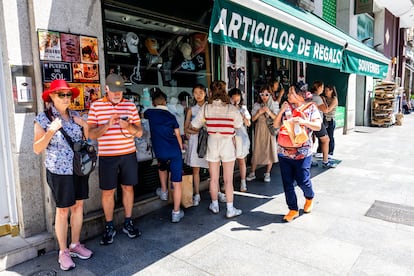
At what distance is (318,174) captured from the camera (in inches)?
233

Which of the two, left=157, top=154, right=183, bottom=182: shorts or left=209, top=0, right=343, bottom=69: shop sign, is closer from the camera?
left=209, top=0, right=343, bottom=69: shop sign

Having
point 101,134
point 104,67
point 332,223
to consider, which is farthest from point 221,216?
point 104,67

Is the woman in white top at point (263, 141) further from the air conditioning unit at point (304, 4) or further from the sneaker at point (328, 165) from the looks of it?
the air conditioning unit at point (304, 4)

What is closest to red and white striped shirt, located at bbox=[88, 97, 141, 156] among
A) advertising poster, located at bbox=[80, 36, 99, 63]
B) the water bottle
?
advertising poster, located at bbox=[80, 36, 99, 63]

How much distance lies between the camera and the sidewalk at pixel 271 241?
2787mm

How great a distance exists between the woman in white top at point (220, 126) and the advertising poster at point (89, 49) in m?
1.39

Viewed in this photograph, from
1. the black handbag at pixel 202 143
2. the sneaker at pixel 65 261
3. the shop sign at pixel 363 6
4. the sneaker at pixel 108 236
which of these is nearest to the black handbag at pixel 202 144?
the black handbag at pixel 202 143

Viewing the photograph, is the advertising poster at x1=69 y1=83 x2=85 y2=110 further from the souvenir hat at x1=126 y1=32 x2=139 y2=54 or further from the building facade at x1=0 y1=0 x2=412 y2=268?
the souvenir hat at x1=126 y1=32 x2=139 y2=54

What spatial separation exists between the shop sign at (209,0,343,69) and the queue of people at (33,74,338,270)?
1.97 ft

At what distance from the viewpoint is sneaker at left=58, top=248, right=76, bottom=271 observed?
9.14ft

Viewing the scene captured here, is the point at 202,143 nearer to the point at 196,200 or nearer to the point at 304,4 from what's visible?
the point at 196,200

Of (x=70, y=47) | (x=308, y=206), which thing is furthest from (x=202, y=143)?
(x=70, y=47)

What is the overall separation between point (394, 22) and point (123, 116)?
18.9m

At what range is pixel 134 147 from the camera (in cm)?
338
